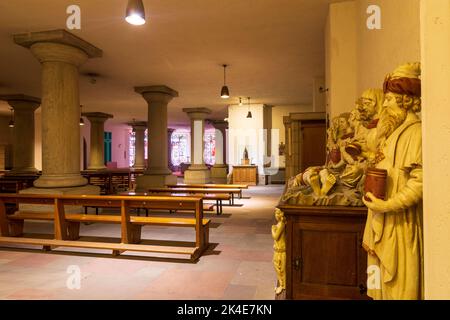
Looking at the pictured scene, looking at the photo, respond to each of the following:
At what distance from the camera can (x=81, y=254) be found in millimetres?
4223

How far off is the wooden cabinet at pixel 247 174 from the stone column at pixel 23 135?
774 centimetres

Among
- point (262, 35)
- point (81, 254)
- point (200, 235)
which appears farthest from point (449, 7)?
point (262, 35)

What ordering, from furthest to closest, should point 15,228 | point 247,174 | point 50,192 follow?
point 247,174
point 50,192
point 15,228

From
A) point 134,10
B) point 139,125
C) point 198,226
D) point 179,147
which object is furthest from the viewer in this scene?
point 179,147

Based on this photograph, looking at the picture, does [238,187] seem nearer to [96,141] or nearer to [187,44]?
[187,44]

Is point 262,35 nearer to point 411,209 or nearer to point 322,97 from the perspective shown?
point 322,97

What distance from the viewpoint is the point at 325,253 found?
243 centimetres

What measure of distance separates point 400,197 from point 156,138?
942cm

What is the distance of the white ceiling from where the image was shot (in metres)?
5.03

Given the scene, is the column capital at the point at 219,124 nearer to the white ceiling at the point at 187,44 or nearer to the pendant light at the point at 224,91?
the white ceiling at the point at 187,44

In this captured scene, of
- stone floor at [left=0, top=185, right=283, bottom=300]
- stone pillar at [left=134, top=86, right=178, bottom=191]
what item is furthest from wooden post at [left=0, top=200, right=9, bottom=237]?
stone pillar at [left=134, top=86, right=178, bottom=191]

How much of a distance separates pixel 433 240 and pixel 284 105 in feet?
45.0

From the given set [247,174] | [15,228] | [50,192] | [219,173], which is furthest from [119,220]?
[219,173]

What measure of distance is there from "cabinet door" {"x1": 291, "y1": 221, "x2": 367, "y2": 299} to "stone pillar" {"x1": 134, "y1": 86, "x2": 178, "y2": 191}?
27.2 ft
